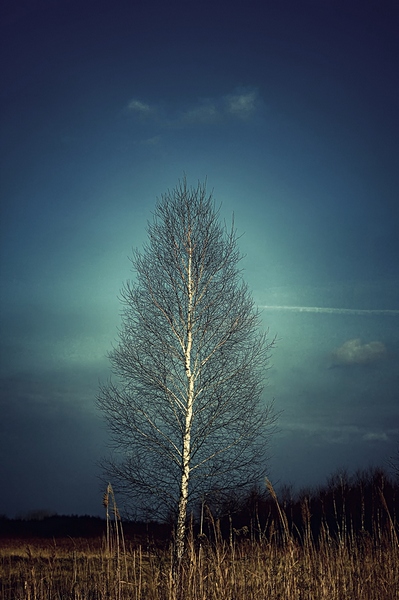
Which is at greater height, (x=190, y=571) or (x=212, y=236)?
(x=212, y=236)

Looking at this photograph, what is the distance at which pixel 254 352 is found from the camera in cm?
1192

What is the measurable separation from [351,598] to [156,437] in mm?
5670

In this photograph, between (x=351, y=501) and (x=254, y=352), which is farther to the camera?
(x=351, y=501)

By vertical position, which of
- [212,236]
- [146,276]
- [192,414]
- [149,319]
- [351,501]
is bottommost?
[351,501]

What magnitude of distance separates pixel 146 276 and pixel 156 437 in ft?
12.5

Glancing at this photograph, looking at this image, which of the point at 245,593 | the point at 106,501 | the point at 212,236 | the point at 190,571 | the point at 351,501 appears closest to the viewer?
the point at 106,501

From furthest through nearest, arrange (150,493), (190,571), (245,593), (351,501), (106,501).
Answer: (351,501)
(150,493)
(245,593)
(190,571)
(106,501)

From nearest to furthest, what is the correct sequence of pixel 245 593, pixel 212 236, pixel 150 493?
pixel 245 593 < pixel 150 493 < pixel 212 236

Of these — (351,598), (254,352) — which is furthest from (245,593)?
(254,352)

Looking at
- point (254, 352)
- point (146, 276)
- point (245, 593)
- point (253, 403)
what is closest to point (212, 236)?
point (146, 276)

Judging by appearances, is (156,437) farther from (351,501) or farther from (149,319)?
(351,501)

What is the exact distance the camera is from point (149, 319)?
1198 centimetres

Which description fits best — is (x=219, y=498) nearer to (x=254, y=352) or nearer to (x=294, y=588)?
(x=254, y=352)

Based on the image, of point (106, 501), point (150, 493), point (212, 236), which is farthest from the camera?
point (212, 236)
